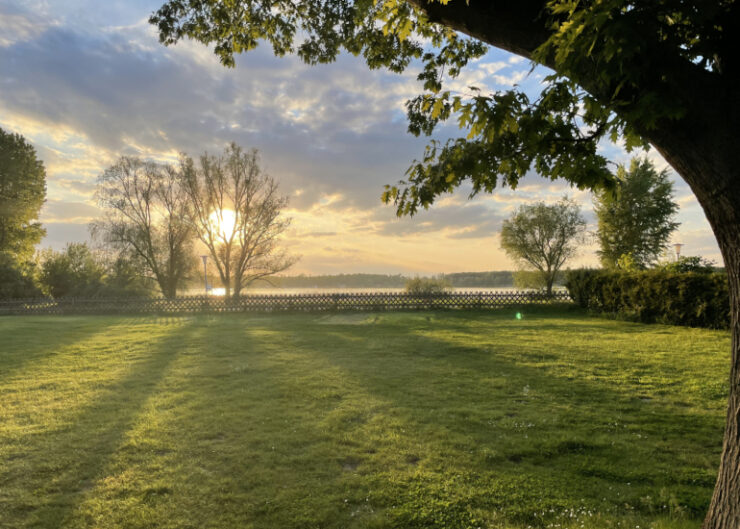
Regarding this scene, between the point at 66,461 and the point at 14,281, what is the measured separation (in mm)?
32768

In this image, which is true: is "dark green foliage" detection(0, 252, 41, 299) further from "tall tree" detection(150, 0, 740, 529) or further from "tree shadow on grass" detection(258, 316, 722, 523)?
"tall tree" detection(150, 0, 740, 529)

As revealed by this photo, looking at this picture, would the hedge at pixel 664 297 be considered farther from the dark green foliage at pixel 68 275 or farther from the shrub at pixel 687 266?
the dark green foliage at pixel 68 275

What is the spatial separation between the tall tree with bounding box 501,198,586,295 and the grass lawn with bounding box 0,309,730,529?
25658mm

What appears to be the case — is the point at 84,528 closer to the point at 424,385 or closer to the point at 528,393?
the point at 424,385

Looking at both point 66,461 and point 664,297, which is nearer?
point 66,461

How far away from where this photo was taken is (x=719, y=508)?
273 centimetres

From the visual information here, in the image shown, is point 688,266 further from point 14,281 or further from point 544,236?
point 14,281

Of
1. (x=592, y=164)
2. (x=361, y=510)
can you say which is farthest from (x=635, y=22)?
(x=361, y=510)

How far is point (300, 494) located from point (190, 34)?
749cm

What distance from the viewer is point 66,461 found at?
4594mm

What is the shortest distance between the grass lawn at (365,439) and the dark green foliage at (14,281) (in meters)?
23.8

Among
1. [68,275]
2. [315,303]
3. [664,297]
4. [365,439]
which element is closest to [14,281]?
[68,275]

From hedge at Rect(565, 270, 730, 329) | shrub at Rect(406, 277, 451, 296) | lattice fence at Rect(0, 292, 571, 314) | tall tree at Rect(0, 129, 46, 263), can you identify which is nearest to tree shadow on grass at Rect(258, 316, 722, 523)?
hedge at Rect(565, 270, 730, 329)

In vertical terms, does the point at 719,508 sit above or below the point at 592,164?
below
